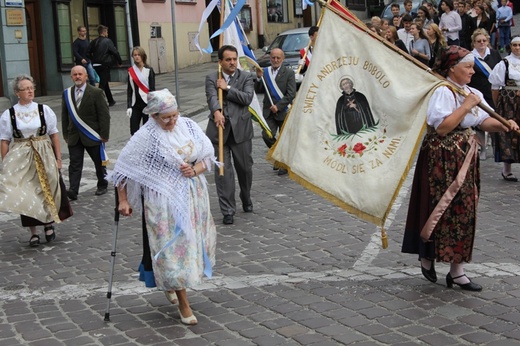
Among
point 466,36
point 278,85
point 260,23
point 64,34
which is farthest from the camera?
point 260,23

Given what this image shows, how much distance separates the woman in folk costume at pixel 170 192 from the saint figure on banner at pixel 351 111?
3.50ft

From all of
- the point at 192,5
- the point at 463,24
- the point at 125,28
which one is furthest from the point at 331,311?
the point at 192,5

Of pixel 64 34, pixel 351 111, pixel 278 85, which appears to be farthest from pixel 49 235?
pixel 64 34

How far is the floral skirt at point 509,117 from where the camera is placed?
11.1 metres

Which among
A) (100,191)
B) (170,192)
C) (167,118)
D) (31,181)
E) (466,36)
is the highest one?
(167,118)

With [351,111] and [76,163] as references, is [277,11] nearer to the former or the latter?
[76,163]

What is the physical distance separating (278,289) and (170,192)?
50.0 inches

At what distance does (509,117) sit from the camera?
11.1m

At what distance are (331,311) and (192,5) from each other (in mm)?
25699

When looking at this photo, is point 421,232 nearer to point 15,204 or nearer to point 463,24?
point 15,204

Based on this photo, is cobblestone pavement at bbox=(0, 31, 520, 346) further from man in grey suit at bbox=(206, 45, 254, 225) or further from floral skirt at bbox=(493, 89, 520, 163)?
floral skirt at bbox=(493, 89, 520, 163)

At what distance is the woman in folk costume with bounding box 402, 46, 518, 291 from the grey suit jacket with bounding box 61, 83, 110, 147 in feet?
19.2

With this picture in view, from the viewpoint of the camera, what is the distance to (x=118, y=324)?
6.45 m

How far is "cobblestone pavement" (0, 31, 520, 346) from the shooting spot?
6074mm
